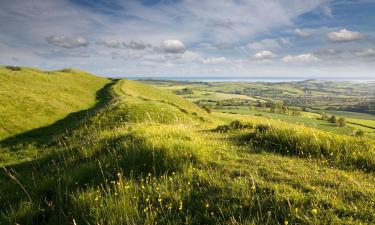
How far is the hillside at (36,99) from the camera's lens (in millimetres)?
27609

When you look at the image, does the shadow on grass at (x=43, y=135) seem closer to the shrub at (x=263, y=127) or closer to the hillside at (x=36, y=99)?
the hillside at (x=36, y=99)

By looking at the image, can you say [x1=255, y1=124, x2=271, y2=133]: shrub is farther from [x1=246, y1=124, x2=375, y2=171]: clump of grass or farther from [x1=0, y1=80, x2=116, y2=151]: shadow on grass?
[x1=0, y1=80, x2=116, y2=151]: shadow on grass

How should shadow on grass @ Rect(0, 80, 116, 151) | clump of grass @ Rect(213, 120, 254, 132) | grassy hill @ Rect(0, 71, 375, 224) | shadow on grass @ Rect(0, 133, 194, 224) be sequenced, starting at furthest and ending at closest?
shadow on grass @ Rect(0, 80, 116, 151)
clump of grass @ Rect(213, 120, 254, 132)
shadow on grass @ Rect(0, 133, 194, 224)
grassy hill @ Rect(0, 71, 375, 224)

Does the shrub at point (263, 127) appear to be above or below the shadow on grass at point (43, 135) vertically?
above

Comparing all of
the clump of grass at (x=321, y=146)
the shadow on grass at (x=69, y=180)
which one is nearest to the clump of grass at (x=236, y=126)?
the clump of grass at (x=321, y=146)

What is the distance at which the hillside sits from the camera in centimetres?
2761

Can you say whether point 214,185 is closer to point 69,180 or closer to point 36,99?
point 69,180

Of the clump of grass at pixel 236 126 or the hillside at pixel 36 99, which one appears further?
the hillside at pixel 36 99

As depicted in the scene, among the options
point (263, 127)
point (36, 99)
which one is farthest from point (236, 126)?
point (36, 99)

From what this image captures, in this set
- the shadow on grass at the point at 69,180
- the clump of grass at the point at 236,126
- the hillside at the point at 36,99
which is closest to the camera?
the shadow on grass at the point at 69,180

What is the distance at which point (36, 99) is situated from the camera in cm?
3497

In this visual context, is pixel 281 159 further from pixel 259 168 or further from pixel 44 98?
pixel 44 98

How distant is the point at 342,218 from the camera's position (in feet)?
15.7

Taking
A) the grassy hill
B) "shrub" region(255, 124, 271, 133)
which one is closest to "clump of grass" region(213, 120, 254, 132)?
"shrub" region(255, 124, 271, 133)
